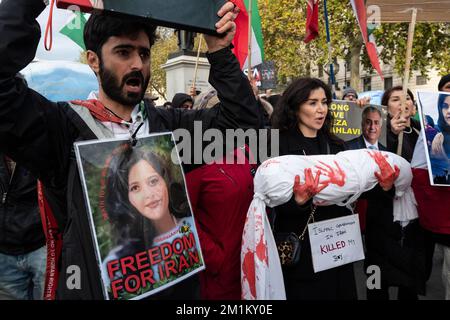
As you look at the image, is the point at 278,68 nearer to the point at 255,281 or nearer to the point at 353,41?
the point at 353,41

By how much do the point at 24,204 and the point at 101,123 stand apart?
1377mm

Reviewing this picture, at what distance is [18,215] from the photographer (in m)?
2.49

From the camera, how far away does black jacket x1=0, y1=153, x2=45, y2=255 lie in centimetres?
247

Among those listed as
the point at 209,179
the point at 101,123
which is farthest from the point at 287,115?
the point at 101,123

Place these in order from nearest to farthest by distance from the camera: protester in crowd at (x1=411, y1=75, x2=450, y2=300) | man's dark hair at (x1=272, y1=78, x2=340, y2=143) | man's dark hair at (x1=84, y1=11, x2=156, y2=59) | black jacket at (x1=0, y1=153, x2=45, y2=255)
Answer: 1. man's dark hair at (x1=84, y1=11, x2=156, y2=59)
2. protester in crowd at (x1=411, y1=75, x2=450, y2=300)
3. black jacket at (x1=0, y1=153, x2=45, y2=255)
4. man's dark hair at (x1=272, y1=78, x2=340, y2=143)

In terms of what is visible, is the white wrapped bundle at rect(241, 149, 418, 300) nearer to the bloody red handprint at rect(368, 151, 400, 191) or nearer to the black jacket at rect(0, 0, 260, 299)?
the bloody red handprint at rect(368, 151, 400, 191)

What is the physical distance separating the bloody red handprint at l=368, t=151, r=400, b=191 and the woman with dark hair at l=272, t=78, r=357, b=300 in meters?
0.26

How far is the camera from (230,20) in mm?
1455

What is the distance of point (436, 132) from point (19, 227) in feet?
8.07

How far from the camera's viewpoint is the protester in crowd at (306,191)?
7.19 feet

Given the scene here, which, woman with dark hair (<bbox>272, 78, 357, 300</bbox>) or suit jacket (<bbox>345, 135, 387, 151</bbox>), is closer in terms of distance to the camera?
woman with dark hair (<bbox>272, 78, 357, 300</bbox>)

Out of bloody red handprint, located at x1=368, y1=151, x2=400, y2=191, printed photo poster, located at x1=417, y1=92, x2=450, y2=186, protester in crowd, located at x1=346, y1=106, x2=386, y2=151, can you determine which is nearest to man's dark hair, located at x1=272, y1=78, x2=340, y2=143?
bloody red handprint, located at x1=368, y1=151, x2=400, y2=191

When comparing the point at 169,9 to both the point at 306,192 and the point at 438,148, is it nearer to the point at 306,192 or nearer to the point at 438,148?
the point at 306,192

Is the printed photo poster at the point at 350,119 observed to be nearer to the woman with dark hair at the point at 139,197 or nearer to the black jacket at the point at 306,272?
the black jacket at the point at 306,272
